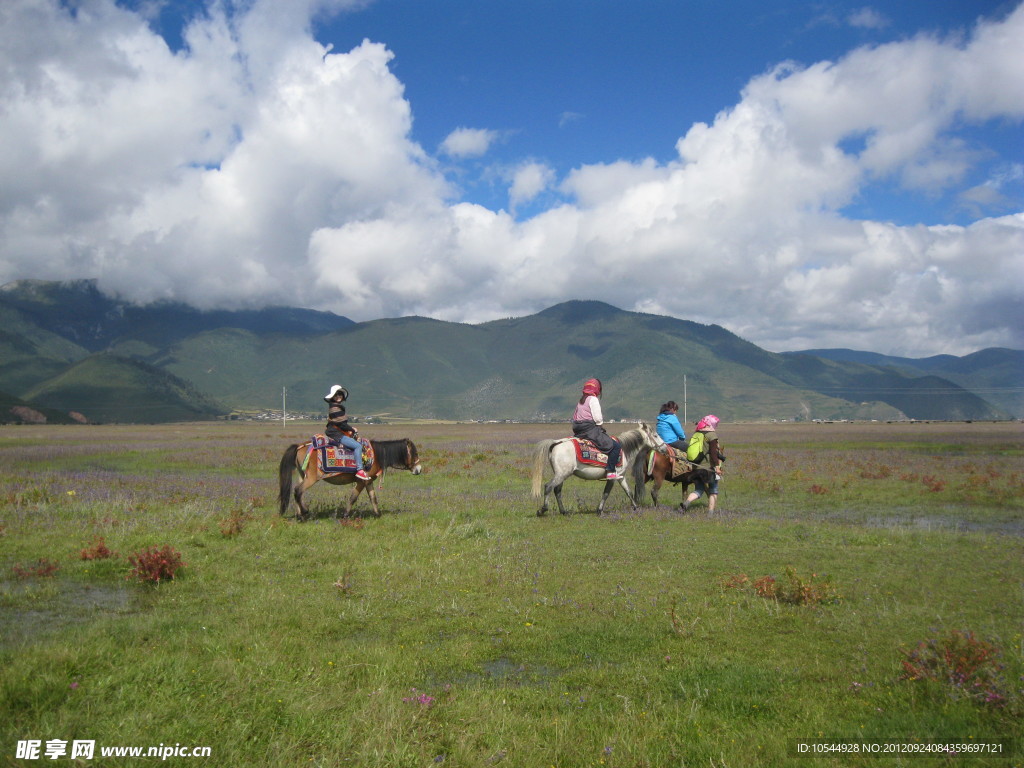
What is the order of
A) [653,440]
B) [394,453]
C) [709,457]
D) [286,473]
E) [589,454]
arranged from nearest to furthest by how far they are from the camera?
[286,473] < [394,453] < [589,454] < [709,457] < [653,440]

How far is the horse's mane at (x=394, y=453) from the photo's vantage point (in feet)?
53.1

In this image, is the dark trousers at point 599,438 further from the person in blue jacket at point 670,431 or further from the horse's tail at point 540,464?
the person in blue jacket at point 670,431

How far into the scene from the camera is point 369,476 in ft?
50.9

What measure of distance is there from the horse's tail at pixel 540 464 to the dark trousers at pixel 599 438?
859 mm

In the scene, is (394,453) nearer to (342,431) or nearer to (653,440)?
(342,431)

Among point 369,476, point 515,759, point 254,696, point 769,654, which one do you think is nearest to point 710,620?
point 769,654

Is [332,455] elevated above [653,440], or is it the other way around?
[653,440]

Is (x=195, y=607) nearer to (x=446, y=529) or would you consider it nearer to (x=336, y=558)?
(x=336, y=558)

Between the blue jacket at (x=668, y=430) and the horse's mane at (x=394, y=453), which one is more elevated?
the blue jacket at (x=668, y=430)

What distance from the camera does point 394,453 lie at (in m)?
16.4

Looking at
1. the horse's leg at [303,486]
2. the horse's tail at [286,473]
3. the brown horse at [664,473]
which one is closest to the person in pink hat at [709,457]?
Result: the brown horse at [664,473]

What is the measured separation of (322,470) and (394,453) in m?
2.08

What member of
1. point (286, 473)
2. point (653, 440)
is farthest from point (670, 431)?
point (286, 473)

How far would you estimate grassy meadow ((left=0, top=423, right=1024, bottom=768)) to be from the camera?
4.89 meters
